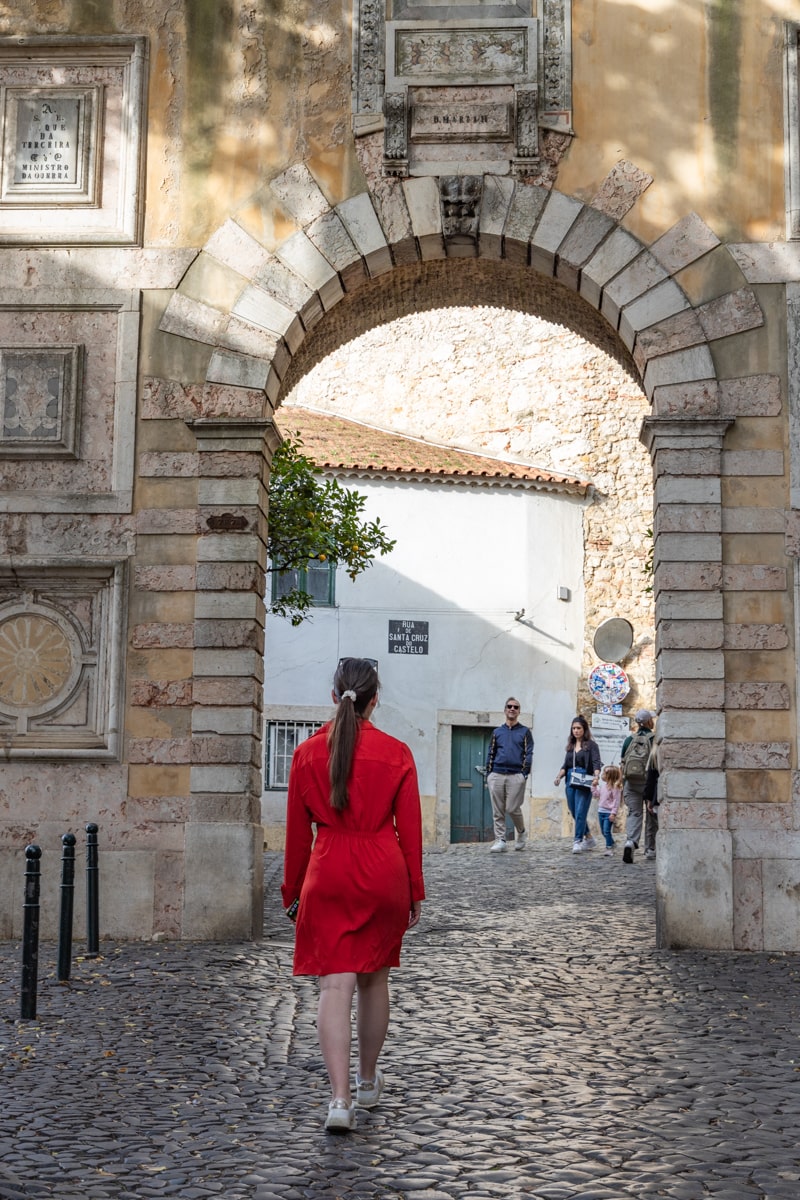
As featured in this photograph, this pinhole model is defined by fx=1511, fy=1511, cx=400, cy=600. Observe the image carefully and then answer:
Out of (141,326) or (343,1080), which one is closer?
(343,1080)

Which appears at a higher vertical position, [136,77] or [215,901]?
[136,77]

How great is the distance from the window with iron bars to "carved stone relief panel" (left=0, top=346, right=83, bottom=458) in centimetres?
1411

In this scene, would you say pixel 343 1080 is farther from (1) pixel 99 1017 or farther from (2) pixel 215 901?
(2) pixel 215 901

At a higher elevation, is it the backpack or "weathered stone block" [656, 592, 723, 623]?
"weathered stone block" [656, 592, 723, 623]

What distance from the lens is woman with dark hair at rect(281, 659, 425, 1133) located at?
4980mm

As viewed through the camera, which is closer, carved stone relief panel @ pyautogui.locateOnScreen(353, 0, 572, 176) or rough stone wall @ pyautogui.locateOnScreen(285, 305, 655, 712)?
Result: carved stone relief panel @ pyautogui.locateOnScreen(353, 0, 572, 176)

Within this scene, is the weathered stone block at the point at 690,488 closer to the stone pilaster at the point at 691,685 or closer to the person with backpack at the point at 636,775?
the stone pilaster at the point at 691,685

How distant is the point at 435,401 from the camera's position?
88.7ft

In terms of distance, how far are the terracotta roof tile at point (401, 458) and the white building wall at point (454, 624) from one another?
25cm

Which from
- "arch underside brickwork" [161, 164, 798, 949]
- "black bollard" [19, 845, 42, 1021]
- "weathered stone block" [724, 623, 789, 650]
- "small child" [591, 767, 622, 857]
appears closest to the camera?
"black bollard" [19, 845, 42, 1021]

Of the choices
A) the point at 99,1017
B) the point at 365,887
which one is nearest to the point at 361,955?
the point at 365,887

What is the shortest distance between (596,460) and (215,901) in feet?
57.2

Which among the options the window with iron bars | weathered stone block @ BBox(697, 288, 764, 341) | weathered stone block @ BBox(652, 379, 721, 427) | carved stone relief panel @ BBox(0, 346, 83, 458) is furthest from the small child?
carved stone relief panel @ BBox(0, 346, 83, 458)

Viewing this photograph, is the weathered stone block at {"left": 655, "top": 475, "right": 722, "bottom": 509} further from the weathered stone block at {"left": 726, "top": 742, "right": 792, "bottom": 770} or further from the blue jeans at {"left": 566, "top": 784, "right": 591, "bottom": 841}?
the blue jeans at {"left": 566, "top": 784, "right": 591, "bottom": 841}
